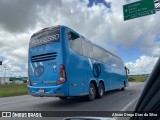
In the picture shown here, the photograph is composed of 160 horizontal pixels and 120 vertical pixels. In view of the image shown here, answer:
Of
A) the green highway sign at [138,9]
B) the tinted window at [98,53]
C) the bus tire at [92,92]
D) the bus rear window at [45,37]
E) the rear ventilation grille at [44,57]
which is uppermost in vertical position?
the green highway sign at [138,9]

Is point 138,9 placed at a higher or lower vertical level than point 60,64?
higher

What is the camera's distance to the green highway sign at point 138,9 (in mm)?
20367

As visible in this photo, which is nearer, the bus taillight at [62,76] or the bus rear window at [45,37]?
the bus taillight at [62,76]

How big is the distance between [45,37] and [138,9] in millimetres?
12585

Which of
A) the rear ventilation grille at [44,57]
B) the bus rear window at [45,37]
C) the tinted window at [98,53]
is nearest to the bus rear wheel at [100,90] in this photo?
the tinted window at [98,53]

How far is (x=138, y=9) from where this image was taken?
2097 centimetres

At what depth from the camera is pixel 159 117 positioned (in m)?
2.21

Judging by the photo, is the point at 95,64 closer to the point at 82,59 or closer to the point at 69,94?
the point at 82,59

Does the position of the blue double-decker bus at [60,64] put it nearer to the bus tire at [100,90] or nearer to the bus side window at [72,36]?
the bus side window at [72,36]

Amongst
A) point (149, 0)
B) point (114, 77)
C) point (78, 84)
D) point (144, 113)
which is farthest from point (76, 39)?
point (149, 0)

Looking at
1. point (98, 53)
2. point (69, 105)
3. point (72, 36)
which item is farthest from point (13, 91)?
point (72, 36)

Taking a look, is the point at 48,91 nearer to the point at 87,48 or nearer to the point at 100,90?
the point at 87,48

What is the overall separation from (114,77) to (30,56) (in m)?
8.44

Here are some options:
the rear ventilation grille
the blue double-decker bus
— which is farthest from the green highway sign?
the rear ventilation grille
